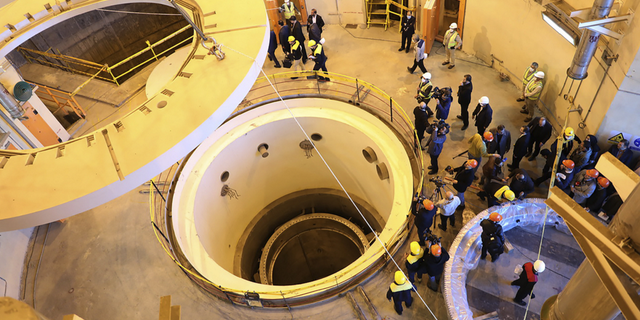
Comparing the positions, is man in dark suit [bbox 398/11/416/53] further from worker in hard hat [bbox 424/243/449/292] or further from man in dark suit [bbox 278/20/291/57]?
worker in hard hat [bbox 424/243/449/292]

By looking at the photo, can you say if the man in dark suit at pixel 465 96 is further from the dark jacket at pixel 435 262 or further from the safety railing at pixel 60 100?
the safety railing at pixel 60 100

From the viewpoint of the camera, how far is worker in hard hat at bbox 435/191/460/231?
8.55 m

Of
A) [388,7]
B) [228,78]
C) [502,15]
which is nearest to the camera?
[228,78]

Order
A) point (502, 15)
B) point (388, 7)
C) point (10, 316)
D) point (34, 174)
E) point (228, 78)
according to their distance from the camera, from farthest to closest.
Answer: point (388, 7) → point (502, 15) → point (228, 78) → point (34, 174) → point (10, 316)

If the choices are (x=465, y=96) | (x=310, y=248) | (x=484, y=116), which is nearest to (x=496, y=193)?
(x=484, y=116)

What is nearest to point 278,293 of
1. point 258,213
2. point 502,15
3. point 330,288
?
point 330,288

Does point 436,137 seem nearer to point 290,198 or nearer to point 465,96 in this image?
point 465,96

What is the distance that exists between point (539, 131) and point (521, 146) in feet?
2.38

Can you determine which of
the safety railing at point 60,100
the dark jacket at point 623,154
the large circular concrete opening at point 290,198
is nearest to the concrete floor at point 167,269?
the large circular concrete opening at point 290,198

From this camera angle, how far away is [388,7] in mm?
14602

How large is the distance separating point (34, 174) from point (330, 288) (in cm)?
605

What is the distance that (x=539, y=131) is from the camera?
966 cm

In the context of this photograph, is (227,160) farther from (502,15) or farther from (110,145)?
(502,15)

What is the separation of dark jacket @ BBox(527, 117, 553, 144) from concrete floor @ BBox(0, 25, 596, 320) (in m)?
0.81
